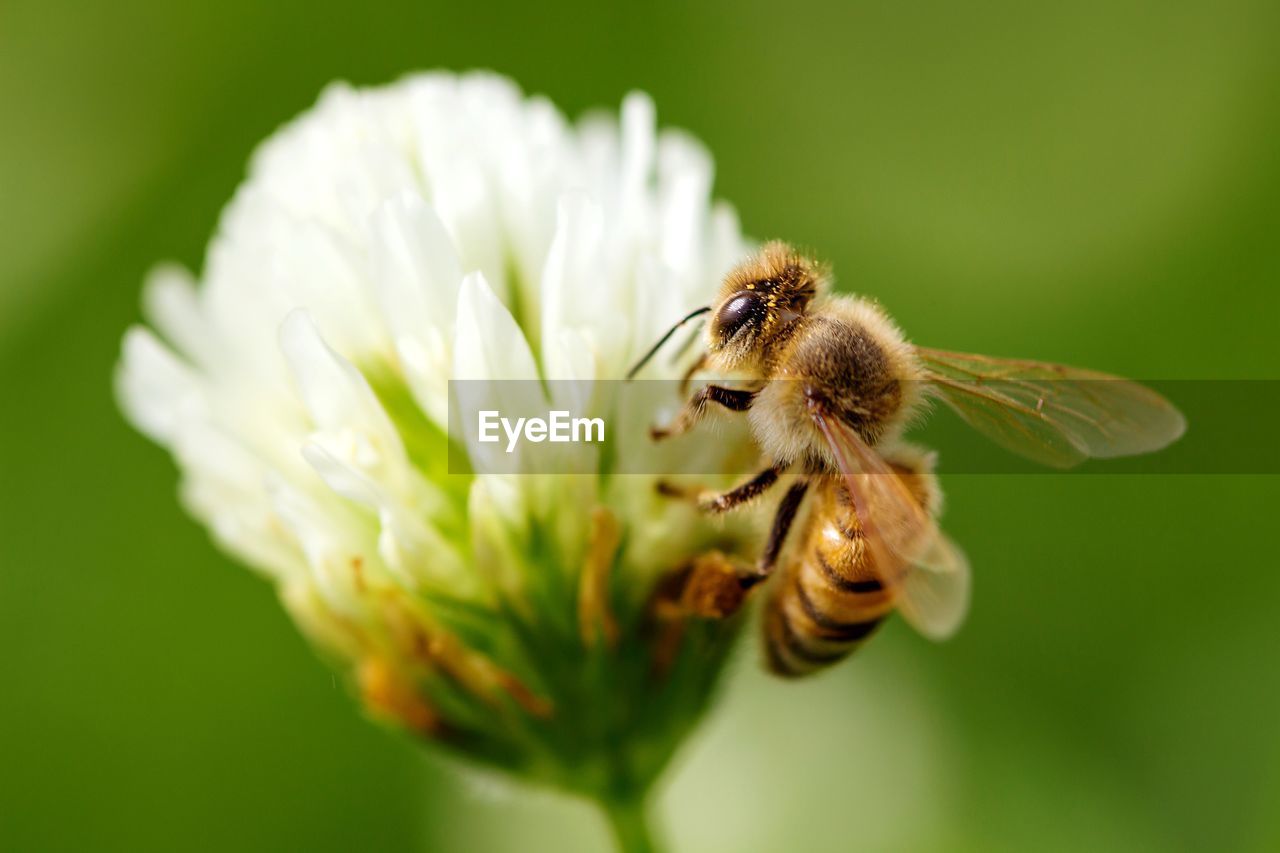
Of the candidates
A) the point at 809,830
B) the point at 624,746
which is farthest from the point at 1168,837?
the point at 624,746

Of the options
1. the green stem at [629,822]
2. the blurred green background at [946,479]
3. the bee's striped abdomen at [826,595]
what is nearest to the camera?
the bee's striped abdomen at [826,595]

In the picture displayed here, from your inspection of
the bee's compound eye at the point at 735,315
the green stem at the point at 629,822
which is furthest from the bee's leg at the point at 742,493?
the green stem at the point at 629,822

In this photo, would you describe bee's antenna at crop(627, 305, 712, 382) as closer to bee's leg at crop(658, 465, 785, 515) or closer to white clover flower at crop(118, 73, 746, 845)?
white clover flower at crop(118, 73, 746, 845)

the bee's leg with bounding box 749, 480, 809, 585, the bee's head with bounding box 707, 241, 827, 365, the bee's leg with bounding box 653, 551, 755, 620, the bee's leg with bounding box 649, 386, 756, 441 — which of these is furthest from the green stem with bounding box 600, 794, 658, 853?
the bee's head with bounding box 707, 241, 827, 365

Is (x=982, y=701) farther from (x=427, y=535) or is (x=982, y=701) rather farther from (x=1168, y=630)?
(x=427, y=535)

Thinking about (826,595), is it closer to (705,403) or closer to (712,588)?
(712,588)

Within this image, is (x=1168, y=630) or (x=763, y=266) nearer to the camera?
(x=763, y=266)

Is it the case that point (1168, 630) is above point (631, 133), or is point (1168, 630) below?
below

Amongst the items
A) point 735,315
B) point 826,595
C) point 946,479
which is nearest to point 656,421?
point 735,315

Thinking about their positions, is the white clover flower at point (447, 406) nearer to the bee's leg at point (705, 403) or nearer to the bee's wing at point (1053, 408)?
the bee's leg at point (705, 403)
